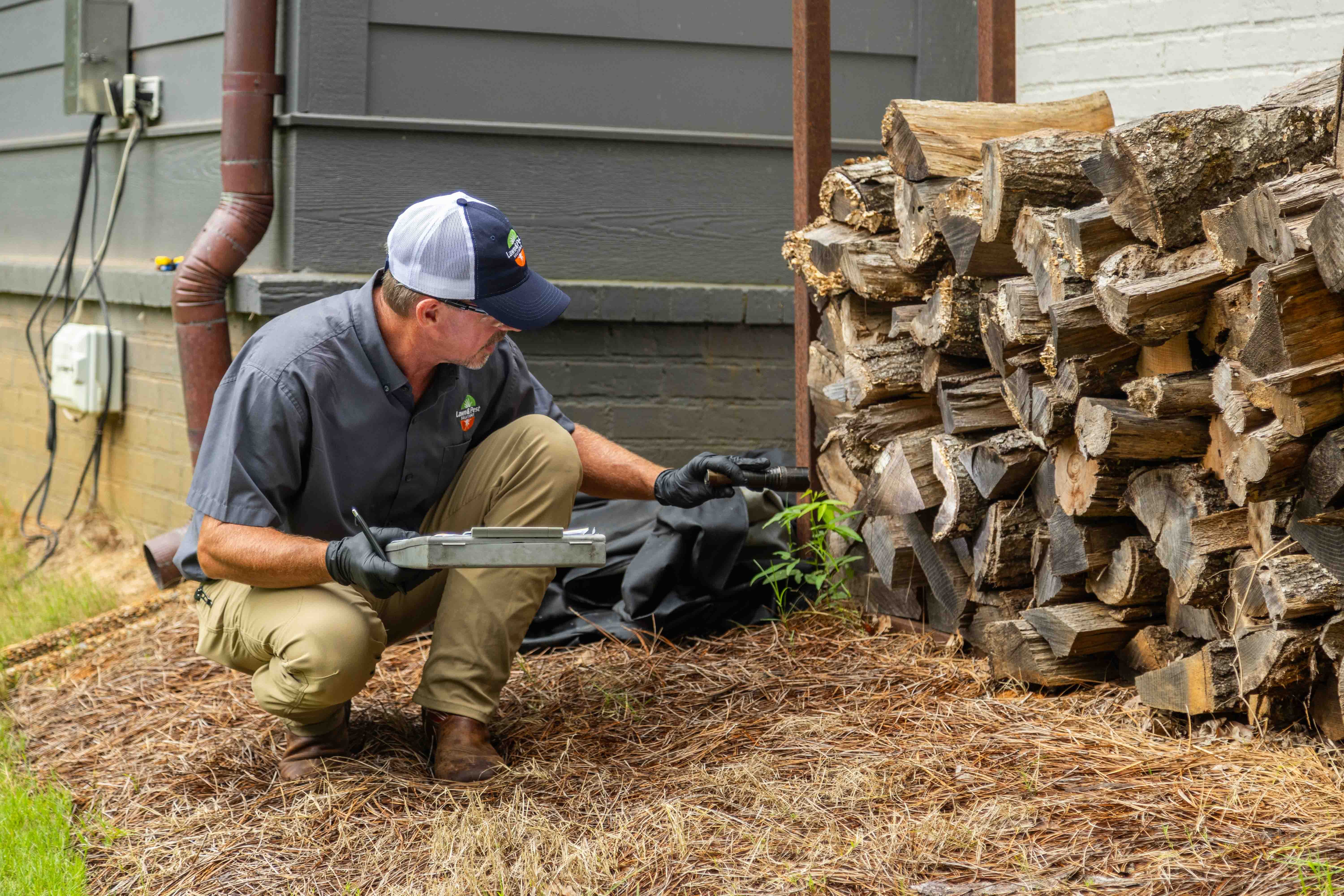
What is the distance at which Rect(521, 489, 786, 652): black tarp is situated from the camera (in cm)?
348

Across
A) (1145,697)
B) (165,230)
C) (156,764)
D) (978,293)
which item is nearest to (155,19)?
(165,230)

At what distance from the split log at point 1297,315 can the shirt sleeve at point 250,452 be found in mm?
1806

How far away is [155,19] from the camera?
4.62 meters

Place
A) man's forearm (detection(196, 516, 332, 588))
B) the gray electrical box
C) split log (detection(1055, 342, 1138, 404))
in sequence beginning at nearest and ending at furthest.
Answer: man's forearm (detection(196, 516, 332, 588)) < split log (detection(1055, 342, 1138, 404)) < the gray electrical box

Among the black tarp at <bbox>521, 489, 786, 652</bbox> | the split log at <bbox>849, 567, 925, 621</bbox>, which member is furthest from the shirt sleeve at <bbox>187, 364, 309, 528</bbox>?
the split log at <bbox>849, 567, 925, 621</bbox>

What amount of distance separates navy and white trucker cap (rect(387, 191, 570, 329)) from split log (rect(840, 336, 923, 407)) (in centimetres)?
99

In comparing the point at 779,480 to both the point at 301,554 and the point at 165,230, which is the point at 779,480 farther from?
the point at 165,230

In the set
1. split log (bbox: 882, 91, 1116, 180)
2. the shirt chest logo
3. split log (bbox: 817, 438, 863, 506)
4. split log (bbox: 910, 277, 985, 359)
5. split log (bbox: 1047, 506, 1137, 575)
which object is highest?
split log (bbox: 882, 91, 1116, 180)

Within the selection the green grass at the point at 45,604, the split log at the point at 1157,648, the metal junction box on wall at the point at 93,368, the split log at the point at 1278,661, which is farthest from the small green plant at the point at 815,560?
the metal junction box on wall at the point at 93,368

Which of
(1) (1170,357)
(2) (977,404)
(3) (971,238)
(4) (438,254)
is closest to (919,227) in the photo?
(3) (971,238)

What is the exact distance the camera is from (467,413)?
292 centimetres

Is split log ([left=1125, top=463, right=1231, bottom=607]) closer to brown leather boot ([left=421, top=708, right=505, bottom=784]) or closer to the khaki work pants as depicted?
the khaki work pants

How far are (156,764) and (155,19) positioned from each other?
117 inches

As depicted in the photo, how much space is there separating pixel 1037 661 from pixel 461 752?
129 centimetres
